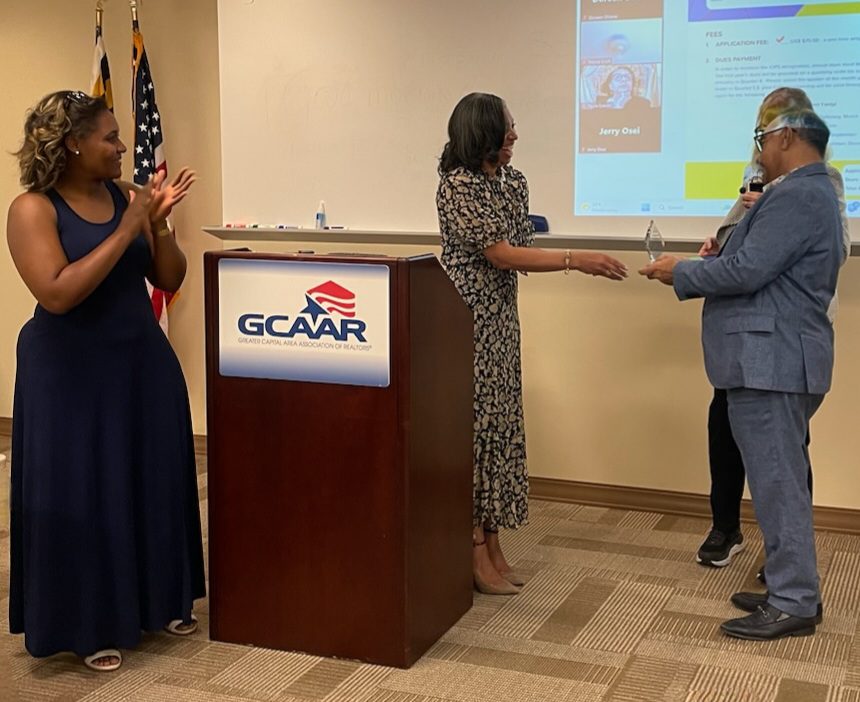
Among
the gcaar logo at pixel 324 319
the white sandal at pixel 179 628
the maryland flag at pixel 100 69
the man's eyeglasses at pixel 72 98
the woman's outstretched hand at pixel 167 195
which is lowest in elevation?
the white sandal at pixel 179 628

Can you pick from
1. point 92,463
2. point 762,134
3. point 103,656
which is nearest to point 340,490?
point 92,463

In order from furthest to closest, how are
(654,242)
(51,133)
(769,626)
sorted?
1. (654,242)
2. (769,626)
3. (51,133)

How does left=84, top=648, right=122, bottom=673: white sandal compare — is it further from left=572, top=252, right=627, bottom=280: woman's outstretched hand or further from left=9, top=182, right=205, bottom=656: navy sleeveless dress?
left=572, top=252, right=627, bottom=280: woman's outstretched hand

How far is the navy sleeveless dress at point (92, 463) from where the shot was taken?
3.04 metres

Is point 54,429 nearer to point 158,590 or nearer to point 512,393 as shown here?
point 158,590

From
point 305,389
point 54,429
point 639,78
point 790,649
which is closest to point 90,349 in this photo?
point 54,429

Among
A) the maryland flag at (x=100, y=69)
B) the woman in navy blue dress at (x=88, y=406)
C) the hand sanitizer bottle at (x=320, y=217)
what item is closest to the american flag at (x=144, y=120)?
the maryland flag at (x=100, y=69)

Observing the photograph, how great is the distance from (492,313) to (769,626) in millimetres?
1269

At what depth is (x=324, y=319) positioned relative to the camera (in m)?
2.99

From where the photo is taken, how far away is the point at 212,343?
123 inches

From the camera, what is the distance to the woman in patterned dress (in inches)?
136

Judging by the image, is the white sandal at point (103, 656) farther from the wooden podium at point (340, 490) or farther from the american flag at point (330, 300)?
the american flag at point (330, 300)

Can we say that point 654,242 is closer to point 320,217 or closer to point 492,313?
point 492,313

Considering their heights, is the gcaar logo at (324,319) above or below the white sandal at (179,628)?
above
